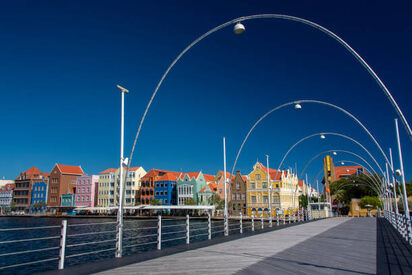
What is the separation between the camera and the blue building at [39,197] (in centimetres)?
9625

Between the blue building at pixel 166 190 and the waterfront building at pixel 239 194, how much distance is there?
15906mm

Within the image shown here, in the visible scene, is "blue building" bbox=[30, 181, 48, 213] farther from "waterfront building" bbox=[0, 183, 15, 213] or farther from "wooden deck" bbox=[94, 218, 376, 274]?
"wooden deck" bbox=[94, 218, 376, 274]

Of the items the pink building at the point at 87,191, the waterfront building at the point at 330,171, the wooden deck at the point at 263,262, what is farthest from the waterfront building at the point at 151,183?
the wooden deck at the point at 263,262

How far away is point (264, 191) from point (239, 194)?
678cm

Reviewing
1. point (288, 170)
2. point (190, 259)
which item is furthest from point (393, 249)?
point (288, 170)

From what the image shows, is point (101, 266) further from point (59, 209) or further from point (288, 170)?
point (59, 209)

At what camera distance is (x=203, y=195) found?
76812mm

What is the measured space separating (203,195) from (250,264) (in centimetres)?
7024

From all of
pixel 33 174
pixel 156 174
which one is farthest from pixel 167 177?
pixel 33 174

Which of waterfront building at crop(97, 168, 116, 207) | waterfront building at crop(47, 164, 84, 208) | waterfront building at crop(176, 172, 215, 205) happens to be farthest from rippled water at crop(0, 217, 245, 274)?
waterfront building at crop(47, 164, 84, 208)

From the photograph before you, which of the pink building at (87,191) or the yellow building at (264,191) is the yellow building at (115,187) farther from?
the yellow building at (264,191)

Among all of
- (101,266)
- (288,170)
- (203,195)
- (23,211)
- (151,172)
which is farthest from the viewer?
(23,211)

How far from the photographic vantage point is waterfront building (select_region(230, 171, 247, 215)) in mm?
70500

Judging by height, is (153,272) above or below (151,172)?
below
